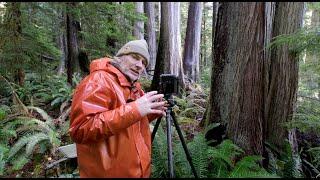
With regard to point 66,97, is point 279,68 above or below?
above

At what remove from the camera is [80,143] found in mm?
2594

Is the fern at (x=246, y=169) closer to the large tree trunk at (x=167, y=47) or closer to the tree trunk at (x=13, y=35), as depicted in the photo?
the large tree trunk at (x=167, y=47)

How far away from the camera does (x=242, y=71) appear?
4816 mm

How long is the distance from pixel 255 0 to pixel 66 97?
5479 millimetres

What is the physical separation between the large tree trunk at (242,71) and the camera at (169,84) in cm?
195

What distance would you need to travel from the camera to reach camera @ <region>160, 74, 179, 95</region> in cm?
313

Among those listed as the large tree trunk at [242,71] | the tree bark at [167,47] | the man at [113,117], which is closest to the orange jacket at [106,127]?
the man at [113,117]

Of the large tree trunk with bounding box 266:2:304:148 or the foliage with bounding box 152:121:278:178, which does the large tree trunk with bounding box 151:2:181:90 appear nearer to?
the large tree trunk with bounding box 266:2:304:148

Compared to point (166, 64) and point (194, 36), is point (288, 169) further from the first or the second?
point (194, 36)

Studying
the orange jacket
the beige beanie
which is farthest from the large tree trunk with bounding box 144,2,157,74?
the orange jacket

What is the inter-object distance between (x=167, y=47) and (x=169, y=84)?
6.36 m

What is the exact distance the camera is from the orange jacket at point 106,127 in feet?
8.07

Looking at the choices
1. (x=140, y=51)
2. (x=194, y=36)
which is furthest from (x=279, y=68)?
(x=194, y=36)

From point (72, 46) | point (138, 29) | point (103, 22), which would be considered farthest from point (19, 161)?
point (138, 29)
